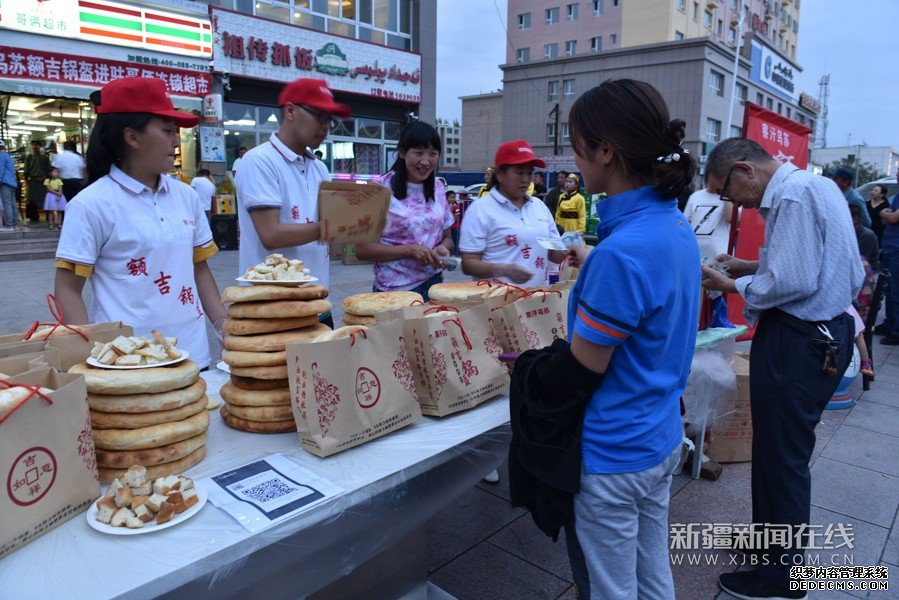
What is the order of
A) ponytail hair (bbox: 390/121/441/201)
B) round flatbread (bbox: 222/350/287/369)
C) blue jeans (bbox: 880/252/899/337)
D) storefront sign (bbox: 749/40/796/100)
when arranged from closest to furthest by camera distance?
round flatbread (bbox: 222/350/287/369)
ponytail hair (bbox: 390/121/441/201)
blue jeans (bbox: 880/252/899/337)
storefront sign (bbox: 749/40/796/100)

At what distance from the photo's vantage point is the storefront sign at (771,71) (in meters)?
35.9

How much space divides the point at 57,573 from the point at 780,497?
2589 mm

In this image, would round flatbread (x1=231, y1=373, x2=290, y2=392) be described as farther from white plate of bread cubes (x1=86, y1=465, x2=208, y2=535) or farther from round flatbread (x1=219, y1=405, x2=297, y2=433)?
white plate of bread cubes (x1=86, y1=465, x2=208, y2=535)

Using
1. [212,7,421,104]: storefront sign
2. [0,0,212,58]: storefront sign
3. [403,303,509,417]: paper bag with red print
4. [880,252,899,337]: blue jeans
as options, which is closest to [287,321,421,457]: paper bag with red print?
[403,303,509,417]: paper bag with red print

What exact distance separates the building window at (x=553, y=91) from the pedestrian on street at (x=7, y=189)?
102 feet

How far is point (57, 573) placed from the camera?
3.56 feet

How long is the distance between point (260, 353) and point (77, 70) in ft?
43.8

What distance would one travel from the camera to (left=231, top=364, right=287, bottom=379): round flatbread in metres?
1.67

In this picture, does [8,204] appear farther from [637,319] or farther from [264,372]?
[637,319]

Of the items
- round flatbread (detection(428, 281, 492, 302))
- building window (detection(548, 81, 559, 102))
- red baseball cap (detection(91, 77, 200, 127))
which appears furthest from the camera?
building window (detection(548, 81, 559, 102))

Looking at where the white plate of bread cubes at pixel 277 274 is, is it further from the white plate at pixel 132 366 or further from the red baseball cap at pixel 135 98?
the red baseball cap at pixel 135 98

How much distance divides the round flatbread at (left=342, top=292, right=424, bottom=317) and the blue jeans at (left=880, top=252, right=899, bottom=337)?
24.9ft

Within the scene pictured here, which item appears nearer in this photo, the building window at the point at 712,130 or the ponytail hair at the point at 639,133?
the ponytail hair at the point at 639,133

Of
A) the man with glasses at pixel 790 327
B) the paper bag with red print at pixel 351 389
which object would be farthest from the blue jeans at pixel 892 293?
the paper bag with red print at pixel 351 389
